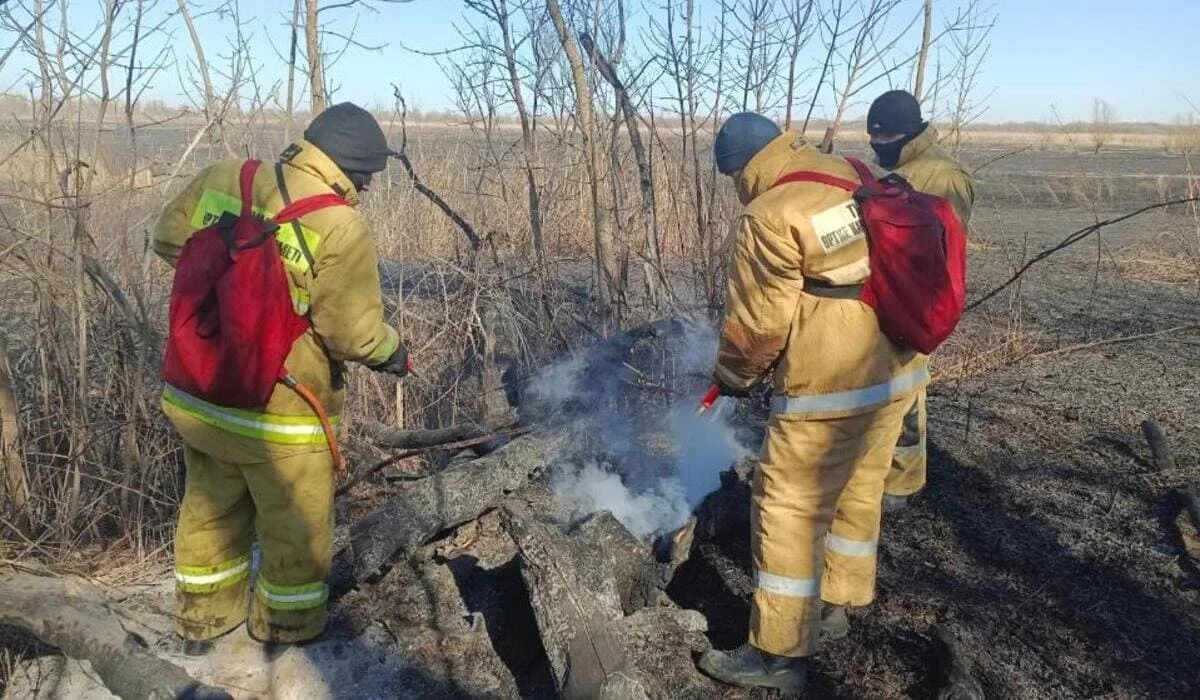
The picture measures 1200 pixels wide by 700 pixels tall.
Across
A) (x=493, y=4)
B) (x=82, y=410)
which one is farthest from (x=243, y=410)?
(x=493, y=4)

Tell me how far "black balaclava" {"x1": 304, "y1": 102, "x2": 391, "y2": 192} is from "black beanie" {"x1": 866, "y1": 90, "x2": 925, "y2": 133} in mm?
2896

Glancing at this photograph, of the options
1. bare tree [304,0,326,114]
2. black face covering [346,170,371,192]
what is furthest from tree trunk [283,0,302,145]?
black face covering [346,170,371,192]

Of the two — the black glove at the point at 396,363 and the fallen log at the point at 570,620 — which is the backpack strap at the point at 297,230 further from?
the fallen log at the point at 570,620

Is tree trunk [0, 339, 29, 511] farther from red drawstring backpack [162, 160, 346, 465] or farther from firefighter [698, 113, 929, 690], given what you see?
firefighter [698, 113, 929, 690]

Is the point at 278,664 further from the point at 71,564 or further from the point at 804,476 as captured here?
the point at 804,476

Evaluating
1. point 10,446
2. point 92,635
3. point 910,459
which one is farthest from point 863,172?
point 10,446

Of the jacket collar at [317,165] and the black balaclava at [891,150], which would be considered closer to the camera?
the jacket collar at [317,165]

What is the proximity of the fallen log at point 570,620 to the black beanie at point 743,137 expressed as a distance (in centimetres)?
147

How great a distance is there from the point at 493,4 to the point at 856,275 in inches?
164

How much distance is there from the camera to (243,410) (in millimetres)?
2879


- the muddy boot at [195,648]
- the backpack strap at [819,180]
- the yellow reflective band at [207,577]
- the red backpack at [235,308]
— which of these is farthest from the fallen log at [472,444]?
the backpack strap at [819,180]

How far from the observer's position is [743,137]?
2957 millimetres

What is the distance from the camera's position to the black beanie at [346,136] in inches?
114

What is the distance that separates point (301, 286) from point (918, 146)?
3393mm
